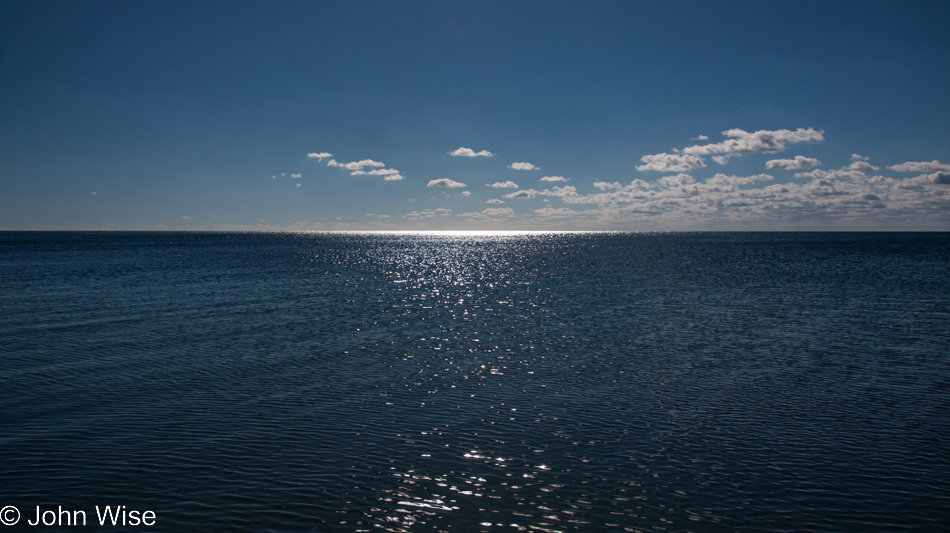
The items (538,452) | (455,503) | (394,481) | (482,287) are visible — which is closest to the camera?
(455,503)

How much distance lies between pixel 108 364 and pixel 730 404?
26.9 meters

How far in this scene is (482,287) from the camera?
203ft

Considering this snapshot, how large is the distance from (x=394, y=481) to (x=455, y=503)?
75.9 inches

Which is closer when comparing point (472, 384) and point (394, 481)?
point (394, 481)

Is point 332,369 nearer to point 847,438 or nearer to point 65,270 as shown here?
point 847,438

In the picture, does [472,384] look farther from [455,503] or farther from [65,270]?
[65,270]

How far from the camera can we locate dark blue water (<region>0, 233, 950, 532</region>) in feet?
39.9

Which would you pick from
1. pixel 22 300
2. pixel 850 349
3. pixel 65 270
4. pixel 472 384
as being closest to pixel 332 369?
pixel 472 384

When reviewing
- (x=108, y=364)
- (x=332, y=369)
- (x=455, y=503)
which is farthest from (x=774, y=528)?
(x=108, y=364)

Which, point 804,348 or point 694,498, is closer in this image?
point 694,498

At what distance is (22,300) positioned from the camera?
4469 cm

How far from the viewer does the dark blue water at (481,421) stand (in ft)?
39.9

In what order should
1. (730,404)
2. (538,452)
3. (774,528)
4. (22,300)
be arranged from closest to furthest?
1. (774,528)
2. (538,452)
3. (730,404)
4. (22,300)

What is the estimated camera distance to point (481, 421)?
17.4m
